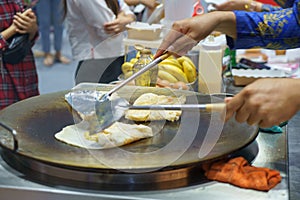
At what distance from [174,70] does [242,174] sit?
2.30ft

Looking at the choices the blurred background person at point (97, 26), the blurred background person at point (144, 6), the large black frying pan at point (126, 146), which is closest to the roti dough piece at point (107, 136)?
the large black frying pan at point (126, 146)

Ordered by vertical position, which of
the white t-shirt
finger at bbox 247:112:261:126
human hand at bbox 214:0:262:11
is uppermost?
finger at bbox 247:112:261:126

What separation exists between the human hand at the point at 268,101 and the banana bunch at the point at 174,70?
2.17ft

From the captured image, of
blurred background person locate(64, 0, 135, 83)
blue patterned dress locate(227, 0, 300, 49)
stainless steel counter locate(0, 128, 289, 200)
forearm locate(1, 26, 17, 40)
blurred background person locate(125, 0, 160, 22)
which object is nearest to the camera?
stainless steel counter locate(0, 128, 289, 200)

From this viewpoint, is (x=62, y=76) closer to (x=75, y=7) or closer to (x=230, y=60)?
(x=75, y=7)

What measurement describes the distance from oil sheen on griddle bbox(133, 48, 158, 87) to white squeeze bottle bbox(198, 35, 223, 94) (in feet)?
0.72

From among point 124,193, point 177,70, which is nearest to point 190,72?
point 177,70

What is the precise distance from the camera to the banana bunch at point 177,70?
65.3 inches

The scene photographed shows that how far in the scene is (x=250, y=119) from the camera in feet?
3.33

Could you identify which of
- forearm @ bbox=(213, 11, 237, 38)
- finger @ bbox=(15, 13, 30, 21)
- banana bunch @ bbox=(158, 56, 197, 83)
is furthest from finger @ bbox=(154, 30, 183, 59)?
finger @ bbox=(15, 13, 30, 21)

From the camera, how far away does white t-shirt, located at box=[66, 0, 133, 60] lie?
90.0 inches

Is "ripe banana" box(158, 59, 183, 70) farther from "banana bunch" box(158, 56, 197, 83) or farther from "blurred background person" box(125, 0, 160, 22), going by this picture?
"blurred background person" box(125, 0, 160, 22)

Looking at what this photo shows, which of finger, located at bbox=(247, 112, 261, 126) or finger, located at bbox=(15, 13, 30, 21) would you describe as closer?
finger, located at bbox=(247, 112, 261, 126)

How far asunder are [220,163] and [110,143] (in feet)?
0.82
